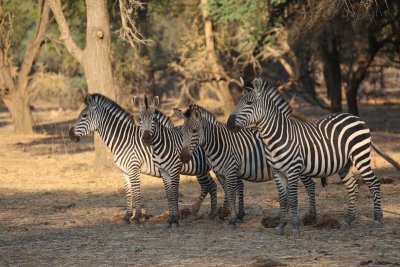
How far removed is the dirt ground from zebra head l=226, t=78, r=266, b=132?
5.05 ft

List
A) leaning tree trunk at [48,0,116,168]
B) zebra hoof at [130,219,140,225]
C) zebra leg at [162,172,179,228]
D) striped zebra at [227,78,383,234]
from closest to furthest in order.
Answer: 1. striped zebra at [227,78,383,234]
2. zebra leg at [162,172,179,228]
3. zebra hoof at [130,219,140,225]
4. leaning tree trunk at [48,0,116,168]

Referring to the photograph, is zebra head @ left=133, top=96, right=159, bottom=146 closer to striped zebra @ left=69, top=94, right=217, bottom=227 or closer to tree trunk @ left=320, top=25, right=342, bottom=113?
striped zebra @ left=69, top=94, right=217, bottom=227

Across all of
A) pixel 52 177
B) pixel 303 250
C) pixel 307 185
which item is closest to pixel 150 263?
pixel 303 250

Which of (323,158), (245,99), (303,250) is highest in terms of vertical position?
(245,99)

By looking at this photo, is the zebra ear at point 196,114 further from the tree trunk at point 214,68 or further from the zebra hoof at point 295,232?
the tree trunk at point 214,68

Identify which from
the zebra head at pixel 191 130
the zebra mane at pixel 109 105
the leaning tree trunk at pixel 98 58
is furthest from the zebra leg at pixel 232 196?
the leaning tree trunk at pixel 98 58

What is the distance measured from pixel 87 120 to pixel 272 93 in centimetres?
305

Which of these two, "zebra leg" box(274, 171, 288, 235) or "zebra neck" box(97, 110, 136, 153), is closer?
"zebra leg" box(274, 171, 288, 235)

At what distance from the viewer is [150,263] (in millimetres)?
A: 9008

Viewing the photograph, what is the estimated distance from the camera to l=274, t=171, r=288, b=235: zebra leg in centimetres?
1066

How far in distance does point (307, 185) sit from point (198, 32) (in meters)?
23.3

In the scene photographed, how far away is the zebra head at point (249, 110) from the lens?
34.9 feet

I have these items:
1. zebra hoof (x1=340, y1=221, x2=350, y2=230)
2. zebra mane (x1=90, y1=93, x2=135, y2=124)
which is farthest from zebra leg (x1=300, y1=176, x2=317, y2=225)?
zebra mane (x1=90, y1=93, x2=135, y2=124)

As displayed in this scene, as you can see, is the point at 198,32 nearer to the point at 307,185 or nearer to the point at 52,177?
the point at 52,177
